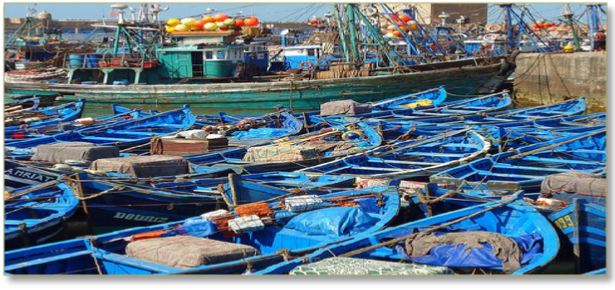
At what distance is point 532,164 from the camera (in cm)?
1502

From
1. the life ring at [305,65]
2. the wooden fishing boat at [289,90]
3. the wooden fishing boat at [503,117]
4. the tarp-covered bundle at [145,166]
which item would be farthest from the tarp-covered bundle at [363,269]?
the life ring at [305,65]

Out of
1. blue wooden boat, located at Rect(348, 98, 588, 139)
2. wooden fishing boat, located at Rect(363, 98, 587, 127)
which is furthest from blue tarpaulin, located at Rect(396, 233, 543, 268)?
wooden fishing boat, located at Rect(363, 98, 587, 127)

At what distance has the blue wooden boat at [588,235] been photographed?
9.12 metres

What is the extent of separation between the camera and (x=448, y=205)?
11.2 metres

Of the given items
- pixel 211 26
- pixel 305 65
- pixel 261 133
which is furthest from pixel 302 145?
pixel 305 65

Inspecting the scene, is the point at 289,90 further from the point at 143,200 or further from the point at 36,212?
the point at 36,212

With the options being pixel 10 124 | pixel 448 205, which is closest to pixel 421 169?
pixel 448 205

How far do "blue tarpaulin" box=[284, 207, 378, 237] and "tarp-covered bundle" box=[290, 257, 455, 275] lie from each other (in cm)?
172

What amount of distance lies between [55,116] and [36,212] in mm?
13603

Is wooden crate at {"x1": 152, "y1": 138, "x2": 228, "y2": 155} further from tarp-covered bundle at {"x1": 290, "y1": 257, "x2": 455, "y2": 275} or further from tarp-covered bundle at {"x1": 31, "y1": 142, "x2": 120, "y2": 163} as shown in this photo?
tarp-covered bundle at {"x1": 290, "y1": 257, "x2": 455, "y2": 275}

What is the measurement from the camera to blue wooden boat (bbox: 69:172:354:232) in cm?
1149

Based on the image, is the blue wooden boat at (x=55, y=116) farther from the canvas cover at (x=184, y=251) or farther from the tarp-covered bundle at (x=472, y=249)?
the tarp-covered bundle at (x=472, y=249)

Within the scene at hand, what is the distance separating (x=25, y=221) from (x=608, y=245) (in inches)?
316

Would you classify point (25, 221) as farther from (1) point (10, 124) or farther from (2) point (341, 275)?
(1) point (10, 124)
